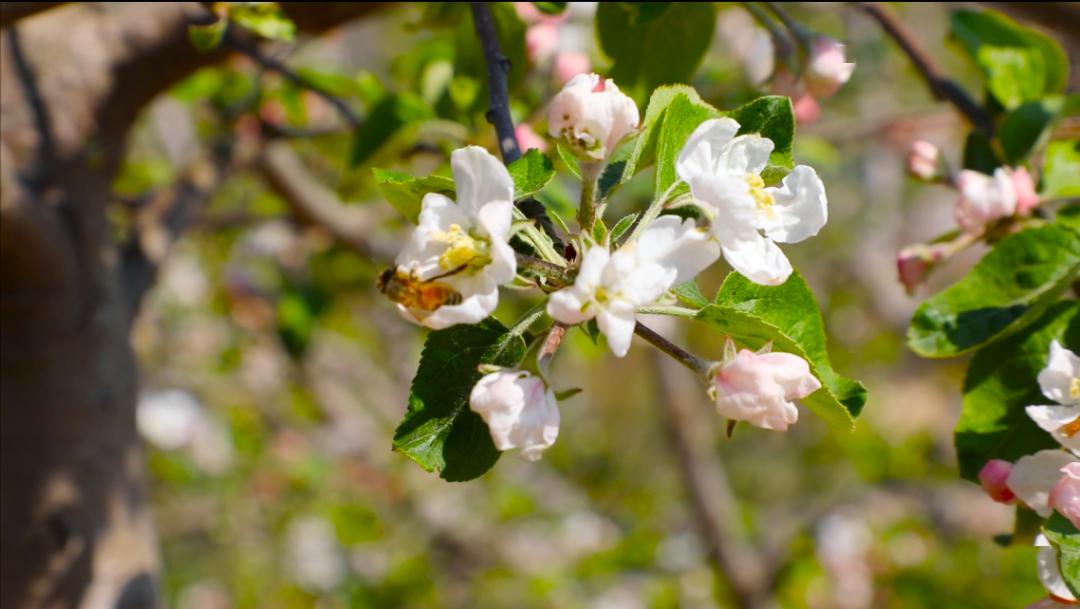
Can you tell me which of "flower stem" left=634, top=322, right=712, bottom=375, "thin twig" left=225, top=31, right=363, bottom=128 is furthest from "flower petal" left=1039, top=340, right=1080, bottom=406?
"thin twig" left=225, top=31, right=363, bottom=128

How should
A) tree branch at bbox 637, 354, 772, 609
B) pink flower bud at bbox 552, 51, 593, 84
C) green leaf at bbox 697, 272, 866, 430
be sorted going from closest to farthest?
green leaf at bbox 697, 272, 866, 430 < pink flower bud at bbox 552, 51, 593, 84 < tree branch at bbox 637, 354, 772, 609

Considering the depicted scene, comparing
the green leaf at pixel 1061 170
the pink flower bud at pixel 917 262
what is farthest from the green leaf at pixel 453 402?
the green leaf at pixel 1061 170

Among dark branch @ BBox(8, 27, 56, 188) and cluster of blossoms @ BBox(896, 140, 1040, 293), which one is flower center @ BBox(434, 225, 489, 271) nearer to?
cluster of blossoms @ BBox(896, 140, 1040, 293)

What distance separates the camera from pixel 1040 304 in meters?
0.69

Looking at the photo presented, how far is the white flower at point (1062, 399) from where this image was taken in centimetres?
59

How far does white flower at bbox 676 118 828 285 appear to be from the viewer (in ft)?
1.66

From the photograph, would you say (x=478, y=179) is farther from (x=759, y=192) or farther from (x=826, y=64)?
(x=826, y=64)

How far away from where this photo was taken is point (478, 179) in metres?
0.49

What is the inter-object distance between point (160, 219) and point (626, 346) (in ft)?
3.48

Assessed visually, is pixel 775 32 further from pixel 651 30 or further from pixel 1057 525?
pixel 1057 525

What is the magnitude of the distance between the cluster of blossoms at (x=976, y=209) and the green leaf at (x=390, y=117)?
54 centimetres

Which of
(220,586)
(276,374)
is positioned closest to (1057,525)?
(276,374)

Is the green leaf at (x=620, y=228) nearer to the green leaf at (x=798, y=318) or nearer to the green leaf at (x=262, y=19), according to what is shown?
the green leaf at (x=798, y=318)

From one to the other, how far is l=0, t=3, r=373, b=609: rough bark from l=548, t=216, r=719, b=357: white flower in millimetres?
633
